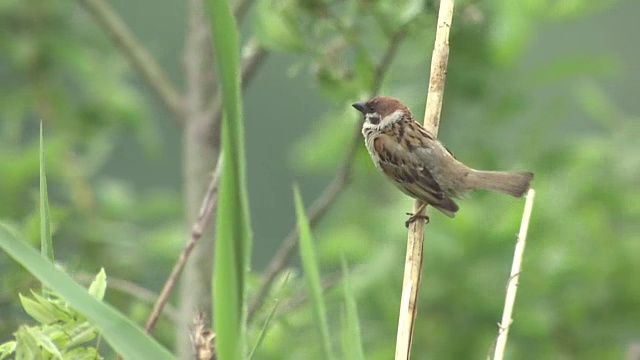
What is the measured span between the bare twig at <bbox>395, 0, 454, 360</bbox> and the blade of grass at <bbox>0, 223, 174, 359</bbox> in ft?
1.19

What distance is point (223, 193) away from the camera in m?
0.93

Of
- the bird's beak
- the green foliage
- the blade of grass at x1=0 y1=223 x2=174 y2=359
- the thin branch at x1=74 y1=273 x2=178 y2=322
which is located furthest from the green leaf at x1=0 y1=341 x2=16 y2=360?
the bird's beak

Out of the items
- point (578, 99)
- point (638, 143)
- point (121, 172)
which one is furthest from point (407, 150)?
point (121, 172)

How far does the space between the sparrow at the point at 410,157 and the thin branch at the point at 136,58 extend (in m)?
0.66

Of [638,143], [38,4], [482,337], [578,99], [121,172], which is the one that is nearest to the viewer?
[482,337]

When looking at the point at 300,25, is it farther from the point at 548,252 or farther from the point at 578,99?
the point at 578,99

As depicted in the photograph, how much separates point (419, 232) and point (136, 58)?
54.5 inches

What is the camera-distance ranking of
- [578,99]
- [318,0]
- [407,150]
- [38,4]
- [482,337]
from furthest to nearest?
[578,99], [38,4], [482,337], [318,0], [407,150]

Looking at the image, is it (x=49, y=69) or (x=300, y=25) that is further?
(x=49, y=69)

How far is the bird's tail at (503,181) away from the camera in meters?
1.71

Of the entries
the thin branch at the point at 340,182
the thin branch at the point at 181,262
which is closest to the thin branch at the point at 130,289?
the thin branch at the point at 340,182

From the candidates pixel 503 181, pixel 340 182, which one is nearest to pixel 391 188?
pixel 340 182

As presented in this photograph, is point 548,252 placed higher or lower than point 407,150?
higher

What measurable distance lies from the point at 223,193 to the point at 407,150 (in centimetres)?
108
